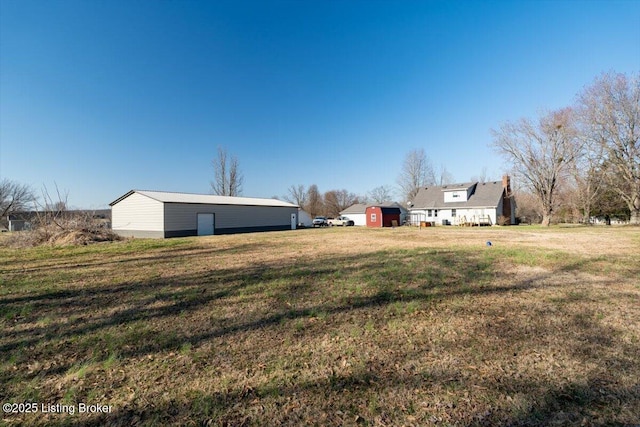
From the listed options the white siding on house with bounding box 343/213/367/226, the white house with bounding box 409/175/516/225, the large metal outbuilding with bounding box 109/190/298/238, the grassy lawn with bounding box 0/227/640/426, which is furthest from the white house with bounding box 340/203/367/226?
the grassy lawn with bounding box 0/227/640/426

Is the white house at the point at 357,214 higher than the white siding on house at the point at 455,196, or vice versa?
the white siding on house at the point at 455,196

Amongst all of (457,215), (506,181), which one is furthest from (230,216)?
(506,181)

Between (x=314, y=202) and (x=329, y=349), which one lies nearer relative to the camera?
(x=329, y=349)

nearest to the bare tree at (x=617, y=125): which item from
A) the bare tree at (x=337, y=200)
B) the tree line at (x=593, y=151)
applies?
the tree line at (x=593, y=151)

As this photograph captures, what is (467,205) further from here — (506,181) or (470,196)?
(506,181)

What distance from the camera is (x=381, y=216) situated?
33094mm

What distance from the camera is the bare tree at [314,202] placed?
205 ft

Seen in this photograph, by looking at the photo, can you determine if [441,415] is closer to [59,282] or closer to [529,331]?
[529,331]

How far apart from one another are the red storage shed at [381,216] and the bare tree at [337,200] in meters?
27.7

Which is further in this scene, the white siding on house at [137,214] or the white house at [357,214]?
the white house at [357,214]

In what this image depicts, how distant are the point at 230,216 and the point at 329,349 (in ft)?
79.8

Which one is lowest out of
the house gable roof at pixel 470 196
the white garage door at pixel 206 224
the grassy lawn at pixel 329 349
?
the grassy lawn at pixel 329 349

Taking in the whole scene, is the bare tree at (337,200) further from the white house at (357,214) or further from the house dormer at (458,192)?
the house dormer at (458,192)

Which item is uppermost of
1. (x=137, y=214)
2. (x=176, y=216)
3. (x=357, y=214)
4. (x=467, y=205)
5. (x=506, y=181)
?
(x=506, y=181)
